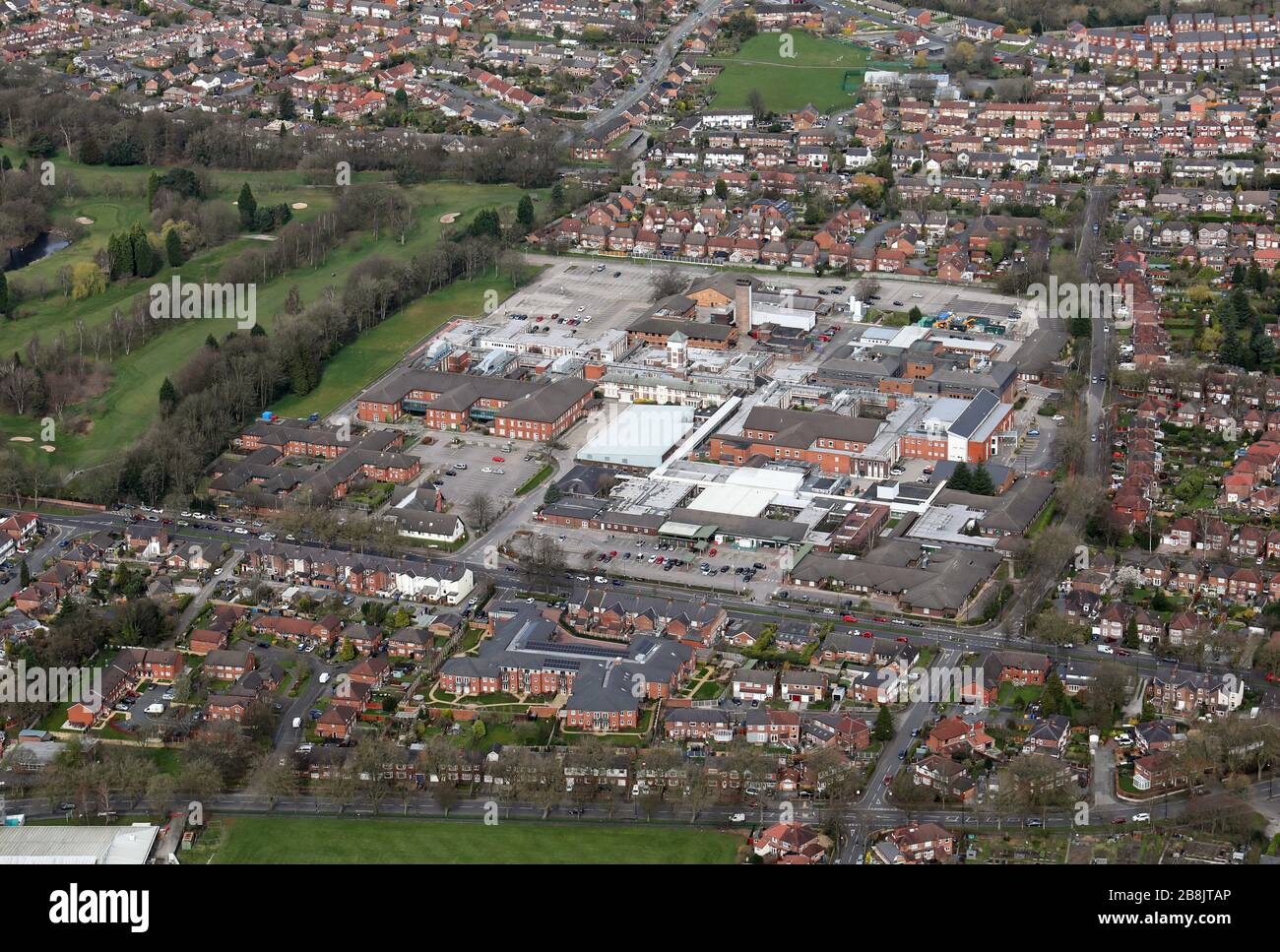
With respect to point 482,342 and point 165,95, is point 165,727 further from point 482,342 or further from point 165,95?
point 165,95

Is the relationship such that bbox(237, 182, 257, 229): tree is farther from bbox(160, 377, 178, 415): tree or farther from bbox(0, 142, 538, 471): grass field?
bbox(160, 377, 178, 415): tree

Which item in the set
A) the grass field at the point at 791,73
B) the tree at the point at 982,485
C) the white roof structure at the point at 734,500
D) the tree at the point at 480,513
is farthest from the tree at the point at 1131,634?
the grass field at the point at 791,73

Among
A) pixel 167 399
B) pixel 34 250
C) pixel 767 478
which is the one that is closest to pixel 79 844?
pixel 767 478

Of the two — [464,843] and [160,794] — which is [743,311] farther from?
[160,794]

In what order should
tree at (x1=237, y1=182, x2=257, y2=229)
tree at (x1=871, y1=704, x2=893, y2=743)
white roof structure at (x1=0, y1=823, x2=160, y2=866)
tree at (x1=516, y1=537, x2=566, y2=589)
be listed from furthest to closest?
tree at (x1=237, y1=182, x2=257, y2=229), tree at (x1=516, y1=537, x2=566, y2=589), tree at (x1=871, y1=704, x2=893, y2=743), white roof structure at (x1=0, y1=823, x2=160, y2=866)

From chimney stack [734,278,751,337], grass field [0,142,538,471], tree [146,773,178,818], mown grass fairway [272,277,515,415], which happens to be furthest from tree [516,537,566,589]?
chimney stack [734,278,751,337]
